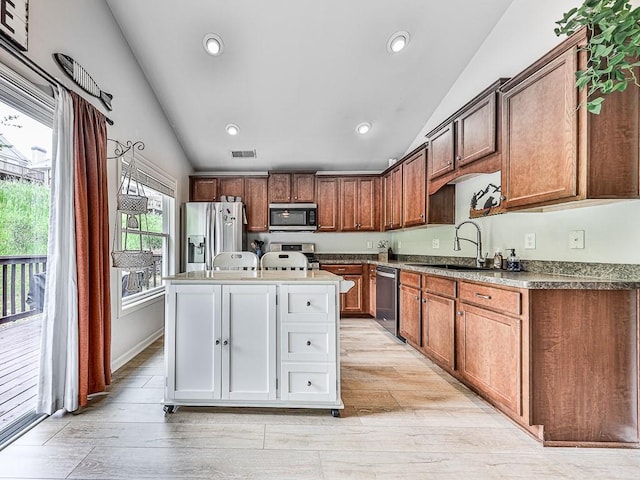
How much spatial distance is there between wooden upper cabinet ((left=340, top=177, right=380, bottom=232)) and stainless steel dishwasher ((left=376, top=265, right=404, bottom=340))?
948 millimetres

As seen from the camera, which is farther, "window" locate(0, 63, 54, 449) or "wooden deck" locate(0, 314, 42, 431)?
"wooden deck" locate(0, 314, 42, 431)

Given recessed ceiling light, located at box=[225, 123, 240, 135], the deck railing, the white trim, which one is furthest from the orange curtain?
recessed ceiling light, located at box=[225, 123, 240, 135]

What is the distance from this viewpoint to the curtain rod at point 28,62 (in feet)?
5.36

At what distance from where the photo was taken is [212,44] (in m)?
2.94

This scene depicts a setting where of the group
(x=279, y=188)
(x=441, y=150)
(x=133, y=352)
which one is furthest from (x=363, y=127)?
(x=133, y=352)

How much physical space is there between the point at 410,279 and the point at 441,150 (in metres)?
1.30

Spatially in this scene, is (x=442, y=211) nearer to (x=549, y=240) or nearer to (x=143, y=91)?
(x=549, y=240)

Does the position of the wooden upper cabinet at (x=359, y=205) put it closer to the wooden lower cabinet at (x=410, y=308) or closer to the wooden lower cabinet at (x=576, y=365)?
the wooden lower cabinet at (x=410, y=308)

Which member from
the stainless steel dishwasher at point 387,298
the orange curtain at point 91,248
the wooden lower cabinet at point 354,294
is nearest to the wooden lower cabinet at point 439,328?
the stainless steel dishwasher at point 387,298

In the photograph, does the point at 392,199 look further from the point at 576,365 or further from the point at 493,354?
the point at 576,365

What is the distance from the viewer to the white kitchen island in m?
1.97

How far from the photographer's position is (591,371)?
5.55 ft

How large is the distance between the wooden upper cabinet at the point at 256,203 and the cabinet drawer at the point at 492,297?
3151 mm

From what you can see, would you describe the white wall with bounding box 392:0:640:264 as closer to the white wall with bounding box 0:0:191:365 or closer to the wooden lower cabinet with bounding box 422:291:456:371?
the wooden lower cabinet with bounding box 422:291:456:371
